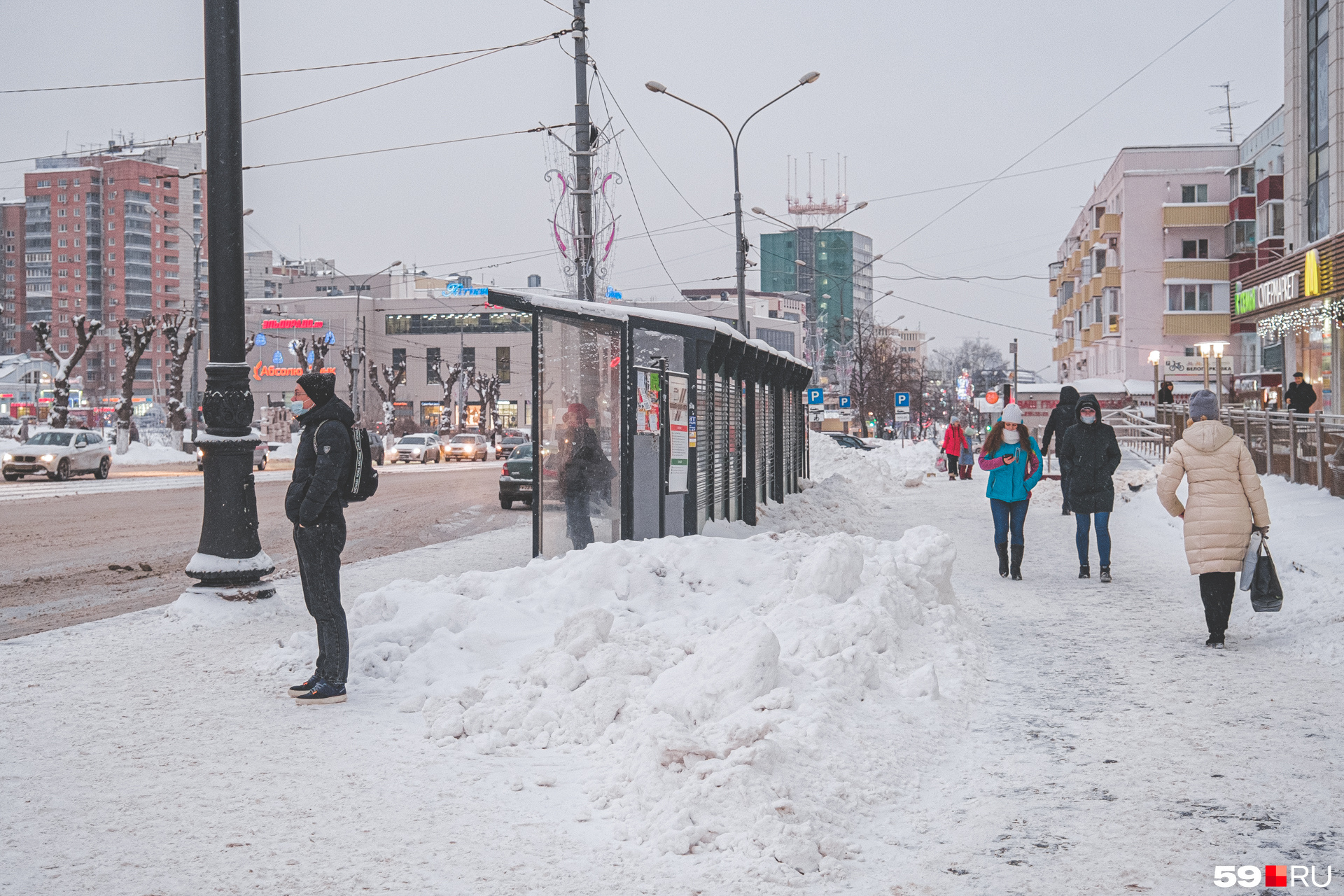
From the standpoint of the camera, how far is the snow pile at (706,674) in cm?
448

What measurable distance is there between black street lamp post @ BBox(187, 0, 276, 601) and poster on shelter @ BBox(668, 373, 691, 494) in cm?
469

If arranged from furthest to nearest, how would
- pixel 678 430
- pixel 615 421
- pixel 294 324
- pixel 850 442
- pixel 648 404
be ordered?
1. pixel 294 324
2. pixel 850 442
3. pixel 678 430
4. pixel 648 404
5. pixel 615 421

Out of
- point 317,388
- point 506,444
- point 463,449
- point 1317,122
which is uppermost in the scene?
point 1317,122

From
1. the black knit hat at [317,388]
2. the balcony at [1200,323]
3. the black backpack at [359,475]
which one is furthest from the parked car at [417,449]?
the black backpack at [359,475]

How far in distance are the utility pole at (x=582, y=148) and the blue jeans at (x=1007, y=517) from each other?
8.94 meters

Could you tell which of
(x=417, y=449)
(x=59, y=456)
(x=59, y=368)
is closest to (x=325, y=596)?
(x=59, y=456)

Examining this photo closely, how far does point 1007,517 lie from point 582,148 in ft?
33.1

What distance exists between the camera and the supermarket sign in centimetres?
8078

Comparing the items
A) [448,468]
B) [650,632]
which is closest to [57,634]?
[650,632]

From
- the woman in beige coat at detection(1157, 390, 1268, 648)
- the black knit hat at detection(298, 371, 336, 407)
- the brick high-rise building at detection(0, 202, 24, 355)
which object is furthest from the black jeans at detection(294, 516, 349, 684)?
the brick high-rise building at detection(0, 202, 24, 355)

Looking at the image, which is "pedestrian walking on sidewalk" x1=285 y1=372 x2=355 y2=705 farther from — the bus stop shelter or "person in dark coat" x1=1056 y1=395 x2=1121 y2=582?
"person in dark coat" x1=1056 y1=395 x2=1121 y2=582

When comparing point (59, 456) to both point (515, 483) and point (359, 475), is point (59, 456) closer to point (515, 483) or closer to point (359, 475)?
point (515, 483)

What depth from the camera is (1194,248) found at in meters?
53.5

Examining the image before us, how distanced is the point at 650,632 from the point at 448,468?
3916cm
